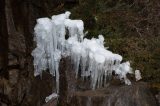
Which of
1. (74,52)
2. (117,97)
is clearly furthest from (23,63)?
(117,97)

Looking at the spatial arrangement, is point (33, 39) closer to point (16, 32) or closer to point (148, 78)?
point (16, 32)

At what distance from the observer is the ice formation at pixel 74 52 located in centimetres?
691

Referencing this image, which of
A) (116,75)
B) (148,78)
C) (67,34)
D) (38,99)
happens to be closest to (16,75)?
(38,99)

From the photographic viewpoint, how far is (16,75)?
786 cm

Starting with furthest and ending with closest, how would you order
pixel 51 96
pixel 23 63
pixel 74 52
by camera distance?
1. pixel 23 63
2. pixel 51 96
3. pixel 74 52

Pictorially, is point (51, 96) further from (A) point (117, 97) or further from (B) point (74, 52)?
(A) point (117, 97)

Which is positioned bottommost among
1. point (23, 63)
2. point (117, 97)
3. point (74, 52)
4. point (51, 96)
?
point (51, 96)

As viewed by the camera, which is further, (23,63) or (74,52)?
(23,63)

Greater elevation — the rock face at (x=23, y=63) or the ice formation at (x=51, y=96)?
the rock face at (x=23, y=63)

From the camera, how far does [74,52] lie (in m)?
7.07

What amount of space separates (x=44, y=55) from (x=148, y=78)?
195 cm

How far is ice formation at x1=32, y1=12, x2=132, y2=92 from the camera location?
691cm

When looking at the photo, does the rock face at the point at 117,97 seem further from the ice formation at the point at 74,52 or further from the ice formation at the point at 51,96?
the ice formation at the point at 51,96

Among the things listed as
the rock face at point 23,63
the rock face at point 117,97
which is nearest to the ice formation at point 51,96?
the rock face at point 23,63
